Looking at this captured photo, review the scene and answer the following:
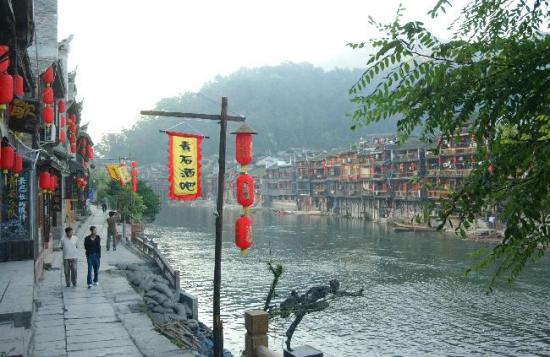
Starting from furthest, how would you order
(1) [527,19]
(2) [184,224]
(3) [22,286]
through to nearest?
(2) [184,224], (3) [22,286], (1) [527,19]

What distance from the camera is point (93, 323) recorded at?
1152 centimetres

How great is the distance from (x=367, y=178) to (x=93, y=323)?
231 feet

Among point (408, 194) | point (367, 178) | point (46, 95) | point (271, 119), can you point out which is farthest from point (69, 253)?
point (271, 119)

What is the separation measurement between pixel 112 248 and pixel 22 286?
1835 centimetres

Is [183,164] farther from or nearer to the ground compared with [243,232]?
farther from the ground

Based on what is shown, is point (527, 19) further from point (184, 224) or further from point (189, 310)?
point (184, 224)

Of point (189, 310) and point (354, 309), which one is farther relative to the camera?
point (354, 309)

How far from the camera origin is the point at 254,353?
7910 mm

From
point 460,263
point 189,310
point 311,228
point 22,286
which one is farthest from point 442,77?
point 311,228

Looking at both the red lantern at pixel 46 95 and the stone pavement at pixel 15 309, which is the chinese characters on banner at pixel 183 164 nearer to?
the stone pavement at pixel 15 309

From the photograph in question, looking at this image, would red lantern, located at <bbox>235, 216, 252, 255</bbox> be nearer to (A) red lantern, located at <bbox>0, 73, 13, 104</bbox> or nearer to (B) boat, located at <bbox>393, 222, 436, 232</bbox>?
(A) red lantern, located at <bbox>0, 73, 13, 104</bbox>

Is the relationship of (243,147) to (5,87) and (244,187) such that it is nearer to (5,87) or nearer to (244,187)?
(244,187)

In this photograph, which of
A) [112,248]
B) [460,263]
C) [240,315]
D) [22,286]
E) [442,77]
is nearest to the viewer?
[442,77]

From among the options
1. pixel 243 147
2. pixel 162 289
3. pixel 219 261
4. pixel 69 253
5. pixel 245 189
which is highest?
pixel 243 147
